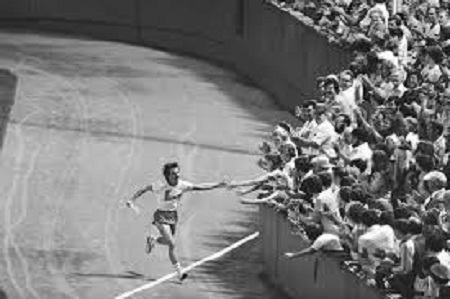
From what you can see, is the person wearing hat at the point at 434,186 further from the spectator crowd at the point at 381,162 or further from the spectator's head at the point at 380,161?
the spectator's head at the point at 380,161

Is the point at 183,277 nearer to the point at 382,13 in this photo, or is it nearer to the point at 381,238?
the point at 381,238

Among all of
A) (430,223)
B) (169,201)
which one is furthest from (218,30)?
(430,223)

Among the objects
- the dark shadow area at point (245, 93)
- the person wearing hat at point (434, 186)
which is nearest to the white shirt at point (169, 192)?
the person wearing hat at point (434, 186)

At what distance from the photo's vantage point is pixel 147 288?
58.0 feet

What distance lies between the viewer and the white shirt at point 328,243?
14.8 m

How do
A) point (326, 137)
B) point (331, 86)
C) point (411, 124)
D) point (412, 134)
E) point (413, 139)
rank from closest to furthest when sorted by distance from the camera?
point (413, 139) → point (412, 134) → point (411, 124) → point (326, 137) → point (331, 86)

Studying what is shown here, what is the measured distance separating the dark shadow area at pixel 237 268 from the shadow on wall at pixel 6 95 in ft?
22.0

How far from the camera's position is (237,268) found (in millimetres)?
18641

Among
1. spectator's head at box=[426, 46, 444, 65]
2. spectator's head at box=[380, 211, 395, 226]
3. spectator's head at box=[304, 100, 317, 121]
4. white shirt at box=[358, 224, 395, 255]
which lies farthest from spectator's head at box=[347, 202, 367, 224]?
spectator's head at box=[426, 46, 444, 65]

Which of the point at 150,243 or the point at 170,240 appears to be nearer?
the point at 170,240

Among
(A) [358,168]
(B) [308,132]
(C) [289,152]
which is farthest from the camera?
(B) [308,132]

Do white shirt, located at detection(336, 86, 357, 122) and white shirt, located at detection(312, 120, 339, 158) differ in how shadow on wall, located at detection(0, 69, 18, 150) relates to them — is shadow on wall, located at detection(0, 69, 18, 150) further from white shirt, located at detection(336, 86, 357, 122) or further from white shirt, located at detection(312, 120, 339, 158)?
white shirt, located at detection(312, 120, 339, 158)

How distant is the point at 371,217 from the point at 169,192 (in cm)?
450

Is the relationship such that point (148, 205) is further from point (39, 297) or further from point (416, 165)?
point (416, 165)
